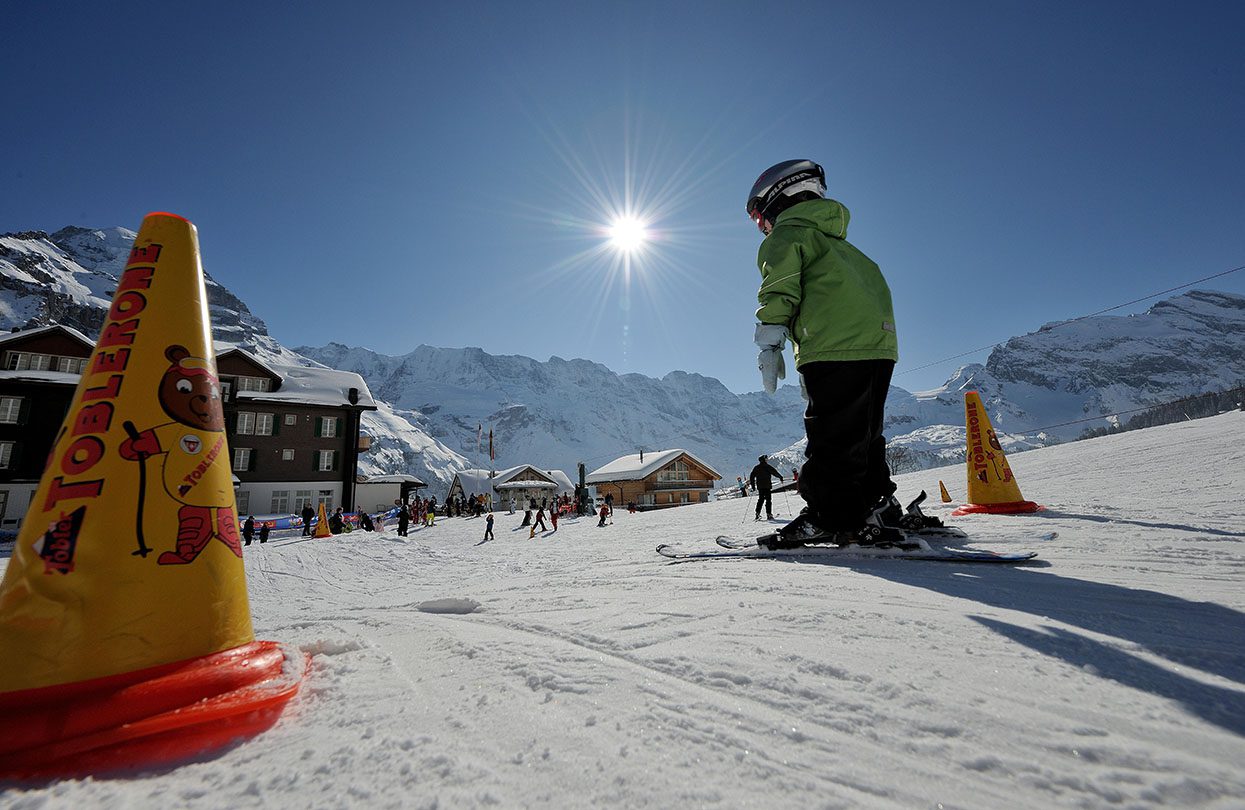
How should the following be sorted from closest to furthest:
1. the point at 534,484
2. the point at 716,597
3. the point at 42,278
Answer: the point at 716,597, the point at 534,484, the point at 42,278

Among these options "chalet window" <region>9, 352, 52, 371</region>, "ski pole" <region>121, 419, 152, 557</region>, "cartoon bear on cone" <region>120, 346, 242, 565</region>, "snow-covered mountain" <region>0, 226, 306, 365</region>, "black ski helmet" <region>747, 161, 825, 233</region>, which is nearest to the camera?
"ski pole" <region>121, 419, 152, 557</region>

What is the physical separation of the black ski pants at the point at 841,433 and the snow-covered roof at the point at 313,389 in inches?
1399

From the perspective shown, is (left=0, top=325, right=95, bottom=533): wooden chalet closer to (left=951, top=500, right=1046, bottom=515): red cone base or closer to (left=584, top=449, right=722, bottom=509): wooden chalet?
(left=584, top=449, right=722, bottom=509): wooden chalet

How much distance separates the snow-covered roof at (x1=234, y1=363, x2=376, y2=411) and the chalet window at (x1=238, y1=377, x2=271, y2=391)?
322 millimetres

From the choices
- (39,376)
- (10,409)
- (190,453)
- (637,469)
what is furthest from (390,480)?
(190,453)

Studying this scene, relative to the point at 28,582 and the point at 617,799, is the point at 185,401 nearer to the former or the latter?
the point at 28,582

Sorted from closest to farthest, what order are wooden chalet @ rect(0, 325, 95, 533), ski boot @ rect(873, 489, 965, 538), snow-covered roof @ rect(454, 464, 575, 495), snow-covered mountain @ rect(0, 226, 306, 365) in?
ski boot @ rect(873, 489, 965, 538), wooden chalet @ rect(0, 325, 95, 533), snow-covered roof @ rect(454, 464, 575, 495), snow-covered mountain @ rect(0, 226, 306, 365)

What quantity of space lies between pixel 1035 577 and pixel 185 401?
12.0 feet

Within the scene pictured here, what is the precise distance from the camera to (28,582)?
1.40m

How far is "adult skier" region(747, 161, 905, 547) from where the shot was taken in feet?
11.6

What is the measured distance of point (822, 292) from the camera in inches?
144

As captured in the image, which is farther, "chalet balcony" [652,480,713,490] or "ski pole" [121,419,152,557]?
"chalet balcony" [652,480,713,490]

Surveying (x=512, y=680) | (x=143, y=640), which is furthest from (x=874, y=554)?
(x=143, y=640)

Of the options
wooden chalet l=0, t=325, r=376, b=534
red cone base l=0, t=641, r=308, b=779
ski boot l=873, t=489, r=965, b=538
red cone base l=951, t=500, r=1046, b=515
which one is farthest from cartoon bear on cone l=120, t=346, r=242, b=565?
wooden chalet l=0, t=325, r=376, b=534
